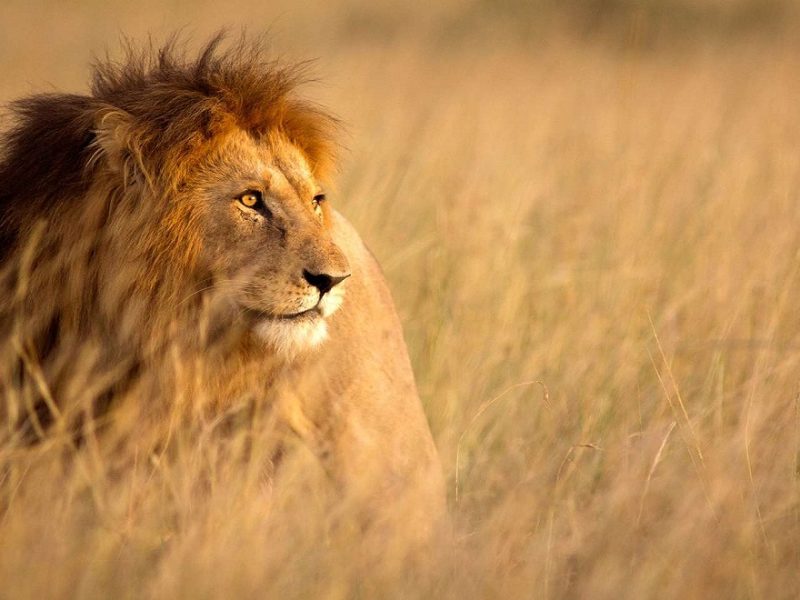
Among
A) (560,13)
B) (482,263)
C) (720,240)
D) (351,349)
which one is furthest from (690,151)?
(560,13)

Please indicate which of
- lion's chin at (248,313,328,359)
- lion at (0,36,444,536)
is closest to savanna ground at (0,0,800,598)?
lion at (0,36,444,536)

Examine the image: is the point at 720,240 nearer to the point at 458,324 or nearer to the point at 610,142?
the point at 458,324

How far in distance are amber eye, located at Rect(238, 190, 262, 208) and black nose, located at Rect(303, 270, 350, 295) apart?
0.31 m

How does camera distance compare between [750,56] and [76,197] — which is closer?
[76,197]

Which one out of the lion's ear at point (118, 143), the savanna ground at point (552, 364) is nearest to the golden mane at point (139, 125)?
the lion's ear at point (118, 143)

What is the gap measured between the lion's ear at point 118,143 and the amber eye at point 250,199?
283 mm

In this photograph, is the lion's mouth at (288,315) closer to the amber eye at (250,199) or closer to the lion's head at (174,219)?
the lion's head at (174,219)

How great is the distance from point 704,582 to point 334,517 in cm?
99

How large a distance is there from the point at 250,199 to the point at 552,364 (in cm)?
196

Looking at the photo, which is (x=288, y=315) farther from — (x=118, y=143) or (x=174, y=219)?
(x=118, y=143)

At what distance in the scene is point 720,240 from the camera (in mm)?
6617

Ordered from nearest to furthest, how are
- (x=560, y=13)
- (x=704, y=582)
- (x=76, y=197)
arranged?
(x=704, y=582)
(x=76, y=197)
(x=560, y=13)

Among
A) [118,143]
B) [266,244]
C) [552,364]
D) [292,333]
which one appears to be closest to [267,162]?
[266,244]

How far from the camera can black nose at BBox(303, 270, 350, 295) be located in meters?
3.58
